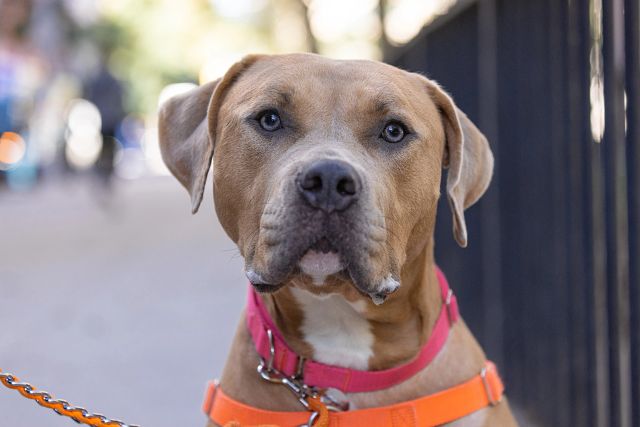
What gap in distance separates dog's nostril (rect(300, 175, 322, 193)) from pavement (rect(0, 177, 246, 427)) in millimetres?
714

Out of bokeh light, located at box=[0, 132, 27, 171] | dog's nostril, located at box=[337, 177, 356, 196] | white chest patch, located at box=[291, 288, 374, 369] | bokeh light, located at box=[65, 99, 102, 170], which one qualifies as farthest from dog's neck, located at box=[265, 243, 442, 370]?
bokeh light, located at box=[65, 99, 102, 170]

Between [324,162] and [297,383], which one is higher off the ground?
[324,162]

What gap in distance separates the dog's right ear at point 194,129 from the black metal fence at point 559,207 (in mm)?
1450

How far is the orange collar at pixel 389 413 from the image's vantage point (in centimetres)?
299

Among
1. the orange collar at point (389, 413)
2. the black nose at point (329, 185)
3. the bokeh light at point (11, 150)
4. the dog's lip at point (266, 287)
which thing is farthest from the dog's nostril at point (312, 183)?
the bokeh light at point (11, 150)

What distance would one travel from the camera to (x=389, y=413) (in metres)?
3.00

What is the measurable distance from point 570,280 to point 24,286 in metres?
6.31

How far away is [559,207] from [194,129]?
1846 millimetres

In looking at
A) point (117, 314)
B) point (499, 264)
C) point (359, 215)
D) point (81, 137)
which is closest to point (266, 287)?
point (359, 215)

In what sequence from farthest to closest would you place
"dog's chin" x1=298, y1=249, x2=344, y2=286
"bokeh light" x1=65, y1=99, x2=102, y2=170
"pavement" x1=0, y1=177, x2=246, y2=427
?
"bokeh light" x1=65, y1=99, x2=102, y2=170
"pavement" x1=0, y1=177, x2=246, y2=427
"dog's chin" x1=298, y1=249, x2=344, y2=286

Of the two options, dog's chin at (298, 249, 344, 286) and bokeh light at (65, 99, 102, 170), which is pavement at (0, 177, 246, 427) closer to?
dog's chin at (298, 249, 344, 286)

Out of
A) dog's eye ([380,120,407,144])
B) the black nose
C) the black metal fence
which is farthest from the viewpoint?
the black metal fence

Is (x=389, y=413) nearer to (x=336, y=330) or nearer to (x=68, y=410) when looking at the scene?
(x=336, y=330)

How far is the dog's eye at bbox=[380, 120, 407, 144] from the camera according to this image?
3.12 meters
